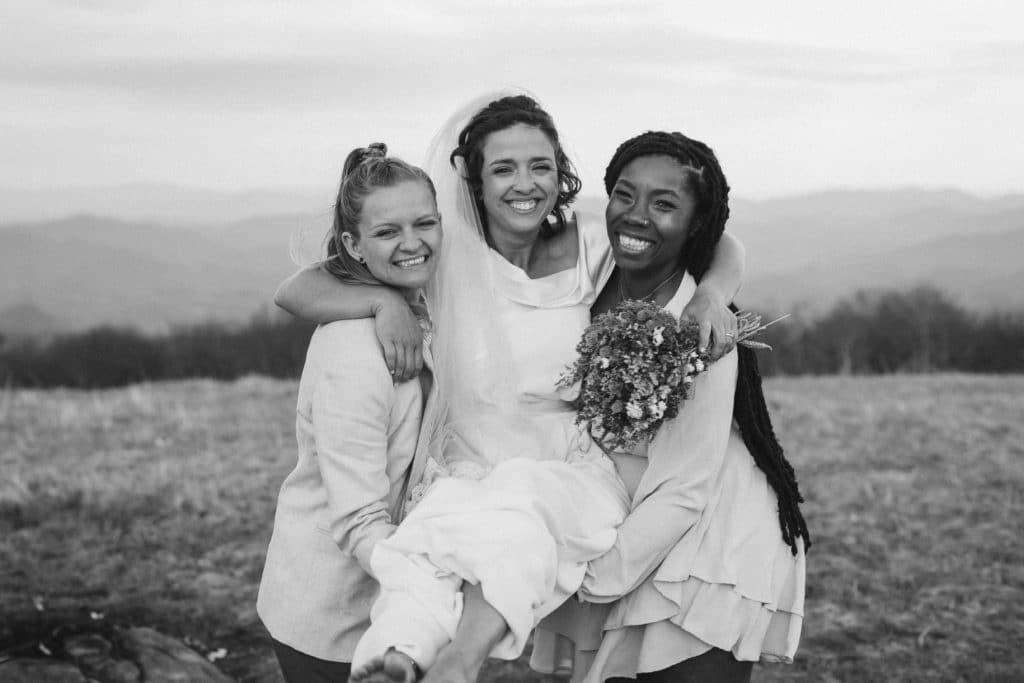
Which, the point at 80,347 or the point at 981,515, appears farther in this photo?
the point at 80,347

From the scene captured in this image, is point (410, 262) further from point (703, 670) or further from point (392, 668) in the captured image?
point (703, 670)

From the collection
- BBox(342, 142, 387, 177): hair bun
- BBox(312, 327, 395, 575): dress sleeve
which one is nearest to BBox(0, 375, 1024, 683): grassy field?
BBox(312, 327, 395, 575): dress sleeve

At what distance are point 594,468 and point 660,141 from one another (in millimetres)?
1259

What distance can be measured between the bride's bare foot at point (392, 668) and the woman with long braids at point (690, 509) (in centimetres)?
87

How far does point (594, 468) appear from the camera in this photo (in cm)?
391

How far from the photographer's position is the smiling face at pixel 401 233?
3.84 meters

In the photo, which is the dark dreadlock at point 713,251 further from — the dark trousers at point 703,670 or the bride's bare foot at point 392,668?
the bride's bare foot at point 392,668

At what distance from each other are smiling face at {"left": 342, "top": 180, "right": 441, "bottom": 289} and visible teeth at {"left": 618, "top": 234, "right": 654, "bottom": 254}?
27.7 inches

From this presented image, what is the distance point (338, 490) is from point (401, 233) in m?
0.96

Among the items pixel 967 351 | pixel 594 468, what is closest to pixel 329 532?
pixel 594 468

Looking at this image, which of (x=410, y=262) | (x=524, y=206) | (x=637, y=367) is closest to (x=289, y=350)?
(x=524, y=206)

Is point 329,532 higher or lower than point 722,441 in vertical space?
lower

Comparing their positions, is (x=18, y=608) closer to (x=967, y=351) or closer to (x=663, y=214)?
(x=663, y=214)

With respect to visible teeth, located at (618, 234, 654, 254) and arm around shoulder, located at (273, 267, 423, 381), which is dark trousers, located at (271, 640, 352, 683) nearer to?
arm around shoulder, located at (273, 267, 423, 381)
